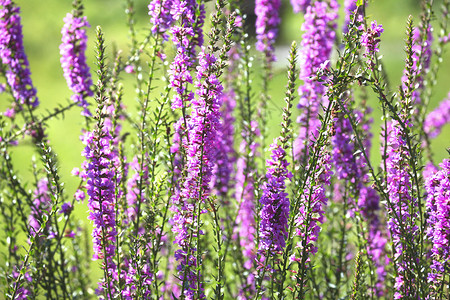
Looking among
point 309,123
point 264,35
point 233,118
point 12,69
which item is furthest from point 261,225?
point 233,118

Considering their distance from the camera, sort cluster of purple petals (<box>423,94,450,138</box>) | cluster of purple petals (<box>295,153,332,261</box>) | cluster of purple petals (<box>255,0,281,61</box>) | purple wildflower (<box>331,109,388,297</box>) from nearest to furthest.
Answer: cluster of purple petals (<box>295,153,332,261</box>) < purple wildflower (<box>331,109,388,297</box>) < cluster of purple petals (<box>255,0,281,61</box>) < cluster of purple petals (<box>423,94,450,138</box>)

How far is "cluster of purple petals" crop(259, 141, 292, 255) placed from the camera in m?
2.20

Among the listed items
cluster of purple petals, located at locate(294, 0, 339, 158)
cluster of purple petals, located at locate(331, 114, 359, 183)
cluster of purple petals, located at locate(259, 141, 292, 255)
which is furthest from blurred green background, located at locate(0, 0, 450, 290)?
cluster of purple petals, located at locate(259, 141, 292, 255)

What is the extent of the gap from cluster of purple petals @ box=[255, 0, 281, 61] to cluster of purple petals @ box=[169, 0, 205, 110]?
4.71ft

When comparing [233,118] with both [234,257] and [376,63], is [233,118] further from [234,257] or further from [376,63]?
[376,63]

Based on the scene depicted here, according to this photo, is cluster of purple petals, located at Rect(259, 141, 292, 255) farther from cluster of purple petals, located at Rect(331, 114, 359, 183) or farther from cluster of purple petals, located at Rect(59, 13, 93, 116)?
cluster of purple petals, located at Rect(59, 13, 93, 116)

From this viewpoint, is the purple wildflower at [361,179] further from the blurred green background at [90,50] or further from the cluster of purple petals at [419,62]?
the blurred green background at [90,50]

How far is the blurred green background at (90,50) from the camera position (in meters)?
9.28

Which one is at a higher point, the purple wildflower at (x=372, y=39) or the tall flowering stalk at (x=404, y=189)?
the purple wildflower at (x=372, y=39)

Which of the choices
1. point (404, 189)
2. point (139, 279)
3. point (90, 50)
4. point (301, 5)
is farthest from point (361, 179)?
point (90, 50)

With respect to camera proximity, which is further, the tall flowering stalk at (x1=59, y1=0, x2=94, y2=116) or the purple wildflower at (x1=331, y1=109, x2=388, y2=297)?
the purple wildflower at (x1=331, y1=109, x2=388, y2=297)

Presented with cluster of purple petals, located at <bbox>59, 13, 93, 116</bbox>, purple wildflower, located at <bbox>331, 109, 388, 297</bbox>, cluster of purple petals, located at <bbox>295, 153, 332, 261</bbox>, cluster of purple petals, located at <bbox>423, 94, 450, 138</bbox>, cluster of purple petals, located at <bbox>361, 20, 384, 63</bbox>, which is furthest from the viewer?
cluster of purple petals, located at <bbox>423, 94, 450, 138</bbox>

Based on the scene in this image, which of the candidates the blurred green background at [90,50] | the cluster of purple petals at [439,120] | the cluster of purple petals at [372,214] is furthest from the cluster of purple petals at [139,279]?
the blurred green background at [90,50]

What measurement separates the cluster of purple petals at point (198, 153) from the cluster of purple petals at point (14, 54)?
1487 mm
